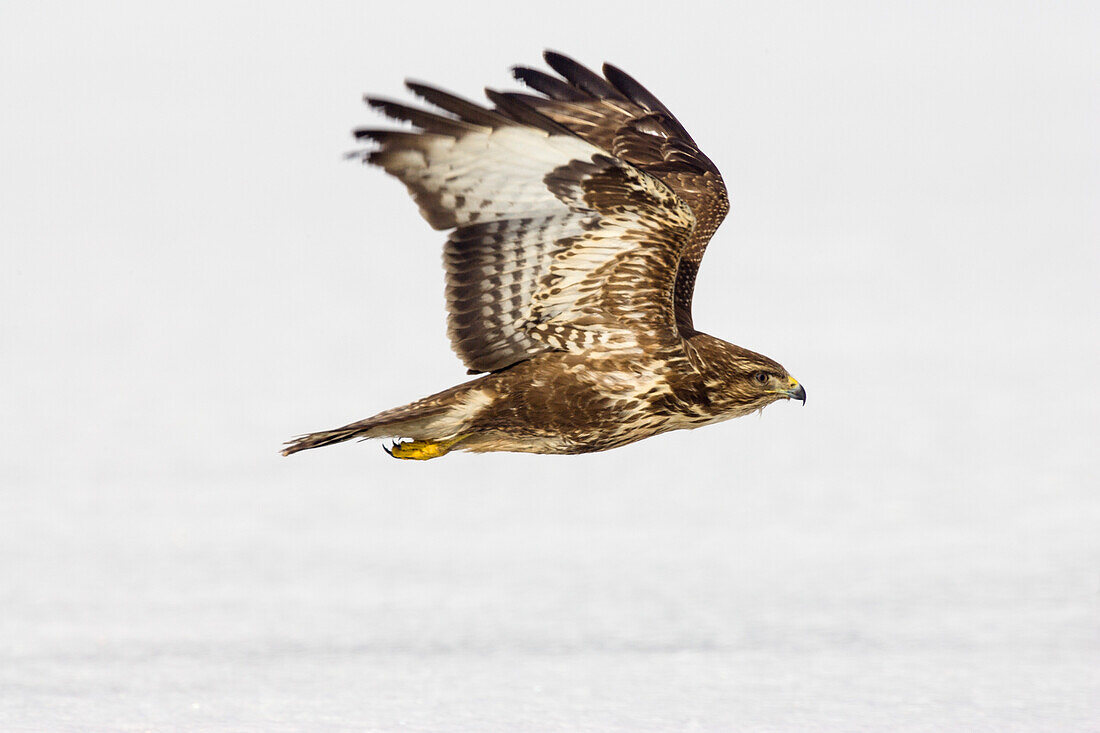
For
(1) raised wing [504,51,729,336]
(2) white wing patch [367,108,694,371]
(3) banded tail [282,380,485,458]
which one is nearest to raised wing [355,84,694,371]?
(2) white wing patch [367,108,694,371]

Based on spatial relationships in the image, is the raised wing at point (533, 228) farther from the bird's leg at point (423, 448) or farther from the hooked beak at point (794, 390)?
the hooked beak at point (794, 390)

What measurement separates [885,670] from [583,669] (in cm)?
307

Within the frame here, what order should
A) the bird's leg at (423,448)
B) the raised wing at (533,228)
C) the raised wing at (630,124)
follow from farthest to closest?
the raised wing at (630,124) → the bird's leg at (423,448) → the raised wing at (533,228)

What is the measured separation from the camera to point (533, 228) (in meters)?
10.4

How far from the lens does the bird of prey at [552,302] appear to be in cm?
988

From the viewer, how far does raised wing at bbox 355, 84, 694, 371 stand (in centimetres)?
976

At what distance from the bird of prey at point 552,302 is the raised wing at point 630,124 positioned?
5.53 ft

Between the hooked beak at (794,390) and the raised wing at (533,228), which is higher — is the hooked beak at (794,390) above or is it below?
below

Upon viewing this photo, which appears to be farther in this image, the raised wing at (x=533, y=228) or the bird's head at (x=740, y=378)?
the bird's head at (x=740, y=378)

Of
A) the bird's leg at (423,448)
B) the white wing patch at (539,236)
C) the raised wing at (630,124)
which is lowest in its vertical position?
the bird's leg at (423,448)

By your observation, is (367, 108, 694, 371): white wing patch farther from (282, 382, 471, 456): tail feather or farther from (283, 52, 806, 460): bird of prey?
(282, 382, 471, 456): tail feather

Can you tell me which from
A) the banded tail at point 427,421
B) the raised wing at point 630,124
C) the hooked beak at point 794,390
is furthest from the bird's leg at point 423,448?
the raised wing at point 630,124

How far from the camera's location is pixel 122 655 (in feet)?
60.0

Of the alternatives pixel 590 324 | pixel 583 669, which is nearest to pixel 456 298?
pixel 590 324
